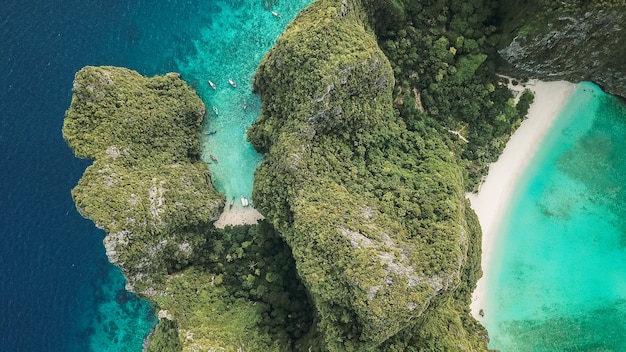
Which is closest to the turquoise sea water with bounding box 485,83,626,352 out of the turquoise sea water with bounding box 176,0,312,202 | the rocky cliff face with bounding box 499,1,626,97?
the rocky cliff face with bounding box 499,1,626,97

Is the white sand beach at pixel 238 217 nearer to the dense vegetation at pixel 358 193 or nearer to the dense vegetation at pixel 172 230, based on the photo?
the dense vegetation at pixel 172 230

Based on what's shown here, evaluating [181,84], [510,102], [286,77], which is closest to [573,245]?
[510,102]

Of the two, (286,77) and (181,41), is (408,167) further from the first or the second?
(181,41)

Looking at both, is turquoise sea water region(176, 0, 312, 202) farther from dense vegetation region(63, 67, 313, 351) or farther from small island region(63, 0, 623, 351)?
dense vegetation region(63, 67, 313, 351)

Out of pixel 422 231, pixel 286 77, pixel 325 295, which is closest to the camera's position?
pixel 325 295

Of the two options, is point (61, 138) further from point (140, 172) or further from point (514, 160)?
point (514, 160)

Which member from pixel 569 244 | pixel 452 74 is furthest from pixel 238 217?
pixel 569 244

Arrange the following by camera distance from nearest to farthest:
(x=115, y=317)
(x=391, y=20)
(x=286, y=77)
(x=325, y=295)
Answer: (x=325, y=295), (x=286, y=77), (x=391, y=20), (x=115, y=317)
